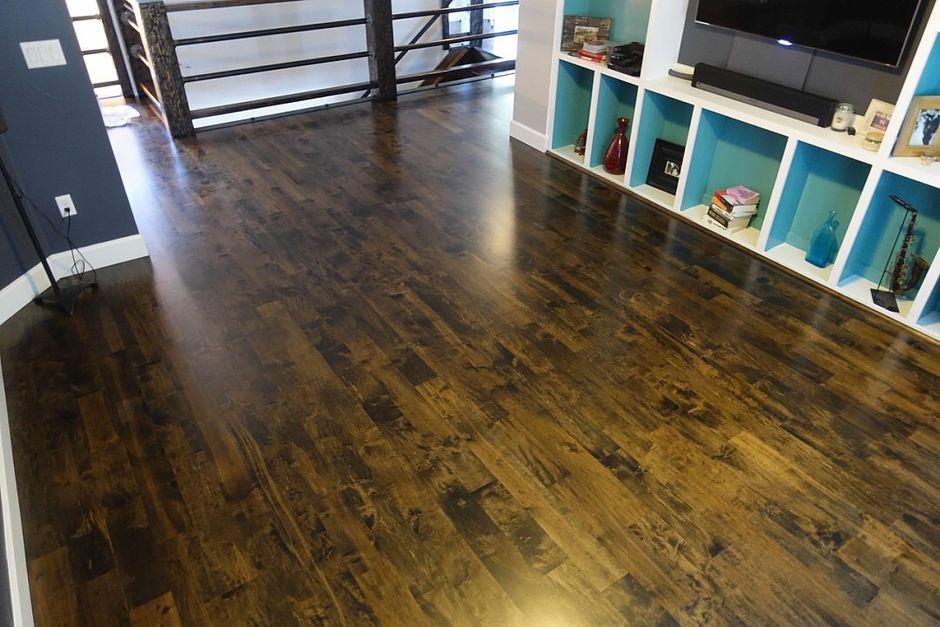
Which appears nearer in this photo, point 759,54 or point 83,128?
point 83,128

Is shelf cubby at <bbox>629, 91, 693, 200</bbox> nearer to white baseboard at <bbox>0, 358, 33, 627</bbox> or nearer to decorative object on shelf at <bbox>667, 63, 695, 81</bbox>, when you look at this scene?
decorative object on shelf at <bbox>667, 63, 695, 81</bbox>

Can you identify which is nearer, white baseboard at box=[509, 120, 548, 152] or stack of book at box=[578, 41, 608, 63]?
stack of book at box=[578, 41, 608, 63]

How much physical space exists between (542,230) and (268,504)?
2.19 meters

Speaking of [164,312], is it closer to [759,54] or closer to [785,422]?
[785,422]

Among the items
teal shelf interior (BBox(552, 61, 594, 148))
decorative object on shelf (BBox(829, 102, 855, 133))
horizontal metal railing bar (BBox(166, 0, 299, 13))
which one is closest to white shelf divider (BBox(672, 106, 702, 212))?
decorative object on shelf (BBox(829, 102, 855, 133))

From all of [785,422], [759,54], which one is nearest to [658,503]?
[785,422]

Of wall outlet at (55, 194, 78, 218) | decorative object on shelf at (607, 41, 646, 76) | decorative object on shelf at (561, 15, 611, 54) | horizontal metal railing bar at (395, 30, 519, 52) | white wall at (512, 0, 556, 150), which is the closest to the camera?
wall outlet at (55, 194, 78, 218)

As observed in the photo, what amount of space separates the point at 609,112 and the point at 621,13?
0.58m

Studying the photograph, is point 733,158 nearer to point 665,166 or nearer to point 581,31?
point 665,166

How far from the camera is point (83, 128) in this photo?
2875mm

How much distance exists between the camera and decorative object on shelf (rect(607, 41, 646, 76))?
3.72 m

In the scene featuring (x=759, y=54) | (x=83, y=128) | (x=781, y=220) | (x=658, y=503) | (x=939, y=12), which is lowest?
(x=658, y=503)

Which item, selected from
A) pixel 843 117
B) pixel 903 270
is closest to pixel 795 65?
pixel 843 117

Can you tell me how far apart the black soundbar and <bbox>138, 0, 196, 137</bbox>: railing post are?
346cm
